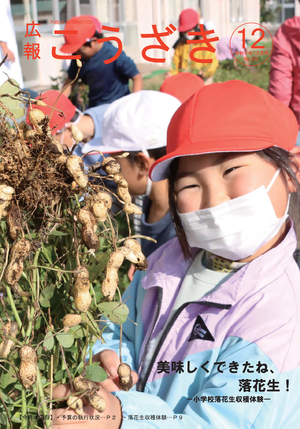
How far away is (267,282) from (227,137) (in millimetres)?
302

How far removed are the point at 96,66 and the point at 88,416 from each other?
275 cm

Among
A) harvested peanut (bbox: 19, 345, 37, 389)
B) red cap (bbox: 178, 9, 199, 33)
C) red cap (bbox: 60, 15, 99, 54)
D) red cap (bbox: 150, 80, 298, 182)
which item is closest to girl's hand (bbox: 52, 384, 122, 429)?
harvested peanut (bbox: 19, 345, 37, 389)

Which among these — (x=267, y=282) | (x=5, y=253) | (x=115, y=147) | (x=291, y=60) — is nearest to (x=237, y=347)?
(x=267, y=282)

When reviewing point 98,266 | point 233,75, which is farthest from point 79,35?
point 233,75

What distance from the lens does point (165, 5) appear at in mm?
9945

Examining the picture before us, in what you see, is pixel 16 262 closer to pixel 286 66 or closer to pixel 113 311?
pixel 113 311

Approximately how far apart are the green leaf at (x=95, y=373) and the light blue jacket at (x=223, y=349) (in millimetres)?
158

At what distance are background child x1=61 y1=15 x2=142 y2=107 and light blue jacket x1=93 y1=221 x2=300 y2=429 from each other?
223cm

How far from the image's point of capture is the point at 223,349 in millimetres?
910

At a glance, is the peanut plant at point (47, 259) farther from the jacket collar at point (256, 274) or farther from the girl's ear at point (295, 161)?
the girl's ear at point (295, 161)

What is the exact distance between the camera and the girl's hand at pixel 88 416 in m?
0.65

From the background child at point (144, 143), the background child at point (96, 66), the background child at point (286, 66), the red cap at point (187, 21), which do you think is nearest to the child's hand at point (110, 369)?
the background child at point (144, 143)

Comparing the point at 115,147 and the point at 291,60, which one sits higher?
the point at 291,60

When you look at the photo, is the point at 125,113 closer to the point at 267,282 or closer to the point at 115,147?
the point at 115,147
